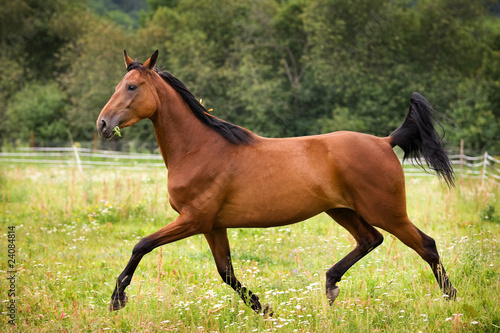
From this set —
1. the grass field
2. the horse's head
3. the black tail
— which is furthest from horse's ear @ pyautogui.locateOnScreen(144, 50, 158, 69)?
the black tail

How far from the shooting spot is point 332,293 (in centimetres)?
503

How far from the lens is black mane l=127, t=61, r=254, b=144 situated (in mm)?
4867

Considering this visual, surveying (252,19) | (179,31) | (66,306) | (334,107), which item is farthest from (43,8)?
(66,306)

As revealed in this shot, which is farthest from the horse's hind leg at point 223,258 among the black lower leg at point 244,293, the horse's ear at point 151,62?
the horse's ear at point 151,62

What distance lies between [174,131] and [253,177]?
0.96m

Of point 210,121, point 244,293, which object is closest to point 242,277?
point 244,293

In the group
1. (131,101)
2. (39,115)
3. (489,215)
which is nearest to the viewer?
(131,101)

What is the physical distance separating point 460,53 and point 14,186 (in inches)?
1352

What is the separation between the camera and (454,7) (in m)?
37.2

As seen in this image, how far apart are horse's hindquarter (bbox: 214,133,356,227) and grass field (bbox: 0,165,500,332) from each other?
0.76 m

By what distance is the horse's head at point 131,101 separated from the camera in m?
4.46

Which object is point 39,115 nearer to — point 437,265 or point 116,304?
point 116,304

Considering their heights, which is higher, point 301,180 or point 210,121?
point 210,121

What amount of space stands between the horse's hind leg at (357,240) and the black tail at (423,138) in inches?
34.9
